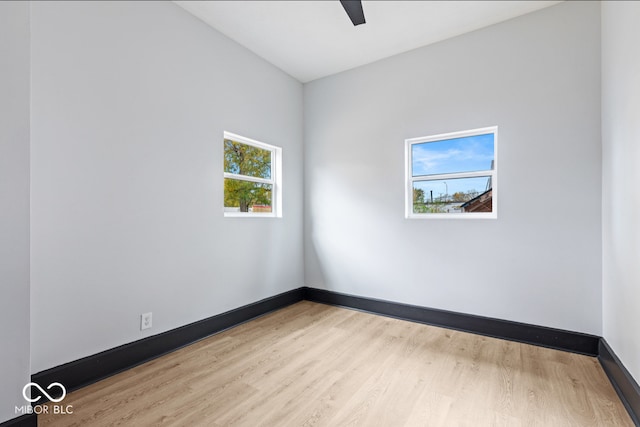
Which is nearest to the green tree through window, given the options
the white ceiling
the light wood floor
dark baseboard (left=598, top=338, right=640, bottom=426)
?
the white ceiling

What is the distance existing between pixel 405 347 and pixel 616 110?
2391 millimetres

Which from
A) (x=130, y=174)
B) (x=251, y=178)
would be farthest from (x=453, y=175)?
(x=130, y=174)

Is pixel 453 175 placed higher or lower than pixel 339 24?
lower

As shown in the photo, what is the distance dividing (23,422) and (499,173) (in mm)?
3742

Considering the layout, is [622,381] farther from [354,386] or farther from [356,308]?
[356,308]

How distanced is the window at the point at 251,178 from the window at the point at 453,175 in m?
1.63

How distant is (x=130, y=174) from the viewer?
89.0 inches

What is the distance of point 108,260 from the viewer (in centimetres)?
213

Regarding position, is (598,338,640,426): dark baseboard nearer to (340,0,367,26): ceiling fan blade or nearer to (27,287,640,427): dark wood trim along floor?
(27,287,640,427): dark wood trim along floor

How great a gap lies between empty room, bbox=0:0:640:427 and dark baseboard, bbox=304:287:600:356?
0.02m

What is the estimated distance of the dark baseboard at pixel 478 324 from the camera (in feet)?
8.13

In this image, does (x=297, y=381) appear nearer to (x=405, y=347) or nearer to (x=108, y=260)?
(x=405, y=347)

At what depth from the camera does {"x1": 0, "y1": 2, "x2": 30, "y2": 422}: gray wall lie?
55.4 inches

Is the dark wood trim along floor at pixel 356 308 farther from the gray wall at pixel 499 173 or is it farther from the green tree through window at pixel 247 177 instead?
the green tree through window at pixel 247 177
